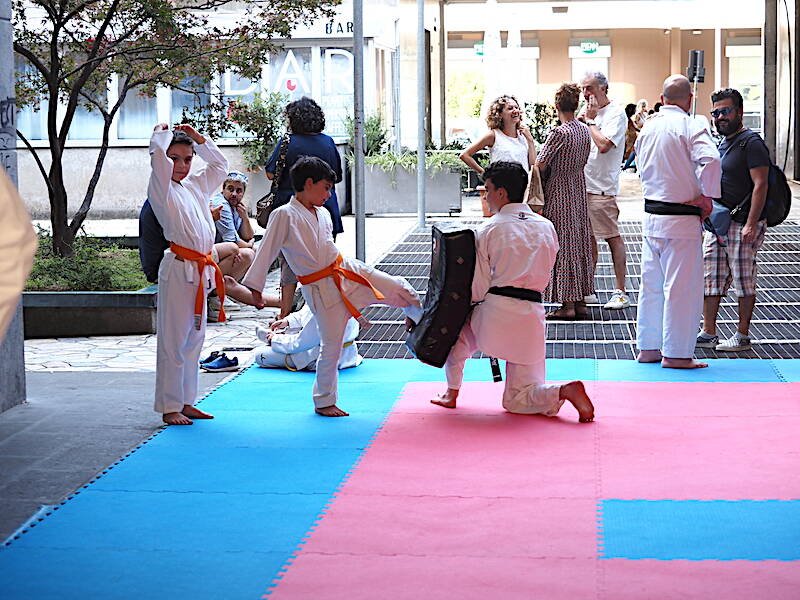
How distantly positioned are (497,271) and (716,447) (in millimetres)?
1380

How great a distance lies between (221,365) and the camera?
7.67m

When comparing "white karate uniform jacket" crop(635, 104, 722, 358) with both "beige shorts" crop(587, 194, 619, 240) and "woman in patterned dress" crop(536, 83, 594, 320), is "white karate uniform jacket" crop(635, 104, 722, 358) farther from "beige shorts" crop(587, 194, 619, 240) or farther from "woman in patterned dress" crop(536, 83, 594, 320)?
"beige shorts" crop(587, 194, 619, 240)

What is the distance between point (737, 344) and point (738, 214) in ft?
2.90

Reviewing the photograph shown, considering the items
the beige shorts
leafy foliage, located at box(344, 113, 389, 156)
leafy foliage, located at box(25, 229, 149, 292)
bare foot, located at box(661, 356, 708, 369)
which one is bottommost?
bare foot, located at box(661, 356, 708, 369)

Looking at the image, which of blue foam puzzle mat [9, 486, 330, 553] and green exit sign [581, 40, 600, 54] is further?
green exit sign [581, 40, 600, 54]

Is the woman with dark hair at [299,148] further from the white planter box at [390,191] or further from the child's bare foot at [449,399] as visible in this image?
the white planter box at [390,191]

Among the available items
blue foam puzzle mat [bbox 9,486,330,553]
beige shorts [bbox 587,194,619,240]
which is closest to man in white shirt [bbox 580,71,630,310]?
beige shorts [bbox 587,194,619,240]

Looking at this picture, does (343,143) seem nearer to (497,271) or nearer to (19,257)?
(497,271)

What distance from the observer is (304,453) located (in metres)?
5.50

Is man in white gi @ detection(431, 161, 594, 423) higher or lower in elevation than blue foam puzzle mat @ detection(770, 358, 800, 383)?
higher

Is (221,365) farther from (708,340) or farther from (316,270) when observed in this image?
(708,340)

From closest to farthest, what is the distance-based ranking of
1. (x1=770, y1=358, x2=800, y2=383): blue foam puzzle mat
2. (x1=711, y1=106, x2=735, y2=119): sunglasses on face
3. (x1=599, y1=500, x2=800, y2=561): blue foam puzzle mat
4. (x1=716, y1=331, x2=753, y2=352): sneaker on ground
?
(x1=599, y1=500, x2=800, y2=561): blue foam puzzle mat < (x1=770, y1=358, x2=800, y2=383): blue foam puzzle mat < (x1=711, y1=106, x2=735, y2=119): sunglasses on face < (x1=716, y1=331, x2=753, y2=352): sneaker on ground

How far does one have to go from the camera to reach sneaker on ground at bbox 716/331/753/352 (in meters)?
7.89

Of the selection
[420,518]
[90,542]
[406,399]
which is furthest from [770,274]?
[90,542]
